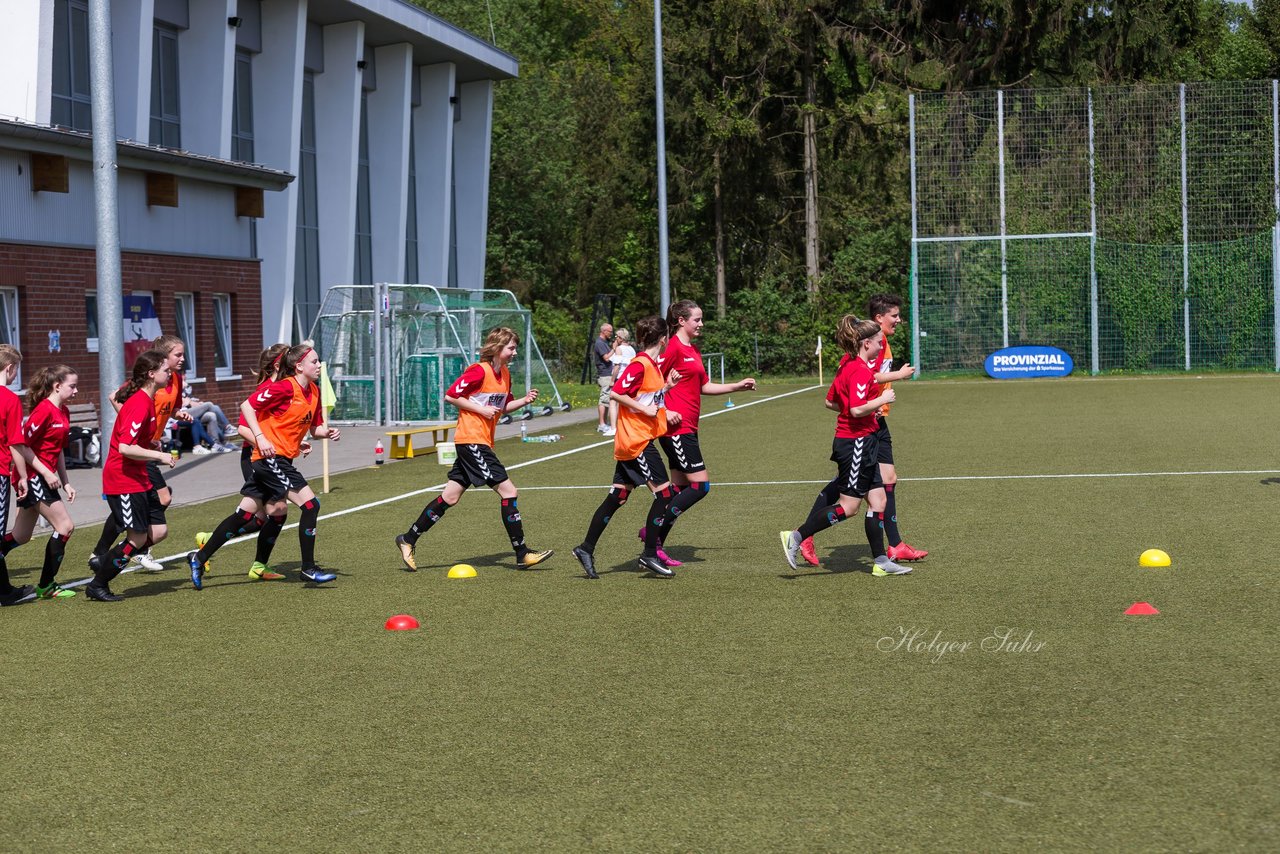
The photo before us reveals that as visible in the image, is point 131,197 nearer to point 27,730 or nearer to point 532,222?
point 27,730

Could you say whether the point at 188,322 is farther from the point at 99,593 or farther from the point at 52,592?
the point at 99,593

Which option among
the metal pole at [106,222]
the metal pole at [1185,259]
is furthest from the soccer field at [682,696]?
the metal pole at [1185,259]

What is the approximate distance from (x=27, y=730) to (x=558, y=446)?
16151mm

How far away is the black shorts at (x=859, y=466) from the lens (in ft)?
33.0

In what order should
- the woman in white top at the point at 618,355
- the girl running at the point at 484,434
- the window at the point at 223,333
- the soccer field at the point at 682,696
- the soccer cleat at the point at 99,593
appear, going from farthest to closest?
the window at the point at 223,333 → the woman in white top at the point at 618,355 → the girl running at the point at 484,434 → the soccer cleat at the point at 99,593 → the soccer field at the point at 682,696

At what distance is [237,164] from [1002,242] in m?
22.7

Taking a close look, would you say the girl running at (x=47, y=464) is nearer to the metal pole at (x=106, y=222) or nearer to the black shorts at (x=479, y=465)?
the black shorts at (x=479, y=465)

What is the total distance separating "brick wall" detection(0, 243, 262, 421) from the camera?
21953mm

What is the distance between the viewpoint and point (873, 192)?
2173 inches

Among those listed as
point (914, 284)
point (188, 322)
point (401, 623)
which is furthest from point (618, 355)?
point (914, 284)

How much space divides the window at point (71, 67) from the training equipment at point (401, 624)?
2109 cm

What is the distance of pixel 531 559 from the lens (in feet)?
36.3

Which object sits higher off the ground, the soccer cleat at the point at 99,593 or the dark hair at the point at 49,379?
the dark hair at the point at 49,379

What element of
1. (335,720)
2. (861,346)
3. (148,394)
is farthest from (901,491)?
(335,720)
